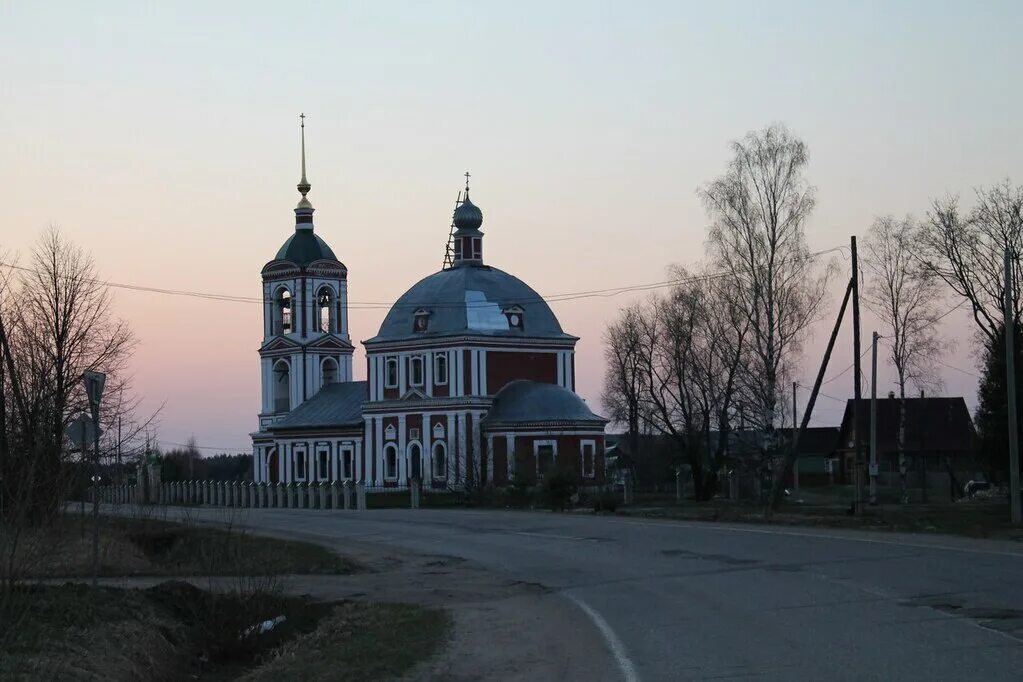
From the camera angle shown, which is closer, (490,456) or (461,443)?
(490,456)

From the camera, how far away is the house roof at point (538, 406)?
244ft

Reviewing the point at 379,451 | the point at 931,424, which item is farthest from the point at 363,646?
the point at 931,424

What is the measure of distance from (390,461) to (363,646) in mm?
66887

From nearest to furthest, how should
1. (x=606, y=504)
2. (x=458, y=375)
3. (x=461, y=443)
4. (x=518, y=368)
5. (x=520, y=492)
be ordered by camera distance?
(x=606, y=504) → (x=520, y=492) → (x=461, y=443) → (x=458, y=375) → (x=518, y=368)

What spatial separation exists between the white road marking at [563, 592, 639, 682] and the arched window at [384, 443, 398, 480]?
6279 centimetres

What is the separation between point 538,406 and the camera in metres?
74.9

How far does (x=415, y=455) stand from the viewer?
260 ft

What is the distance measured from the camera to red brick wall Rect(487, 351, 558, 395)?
78125 mm

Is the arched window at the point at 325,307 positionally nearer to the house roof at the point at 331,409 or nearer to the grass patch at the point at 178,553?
the house roof at the point at 331,409

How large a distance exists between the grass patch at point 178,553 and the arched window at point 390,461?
44532 millimetres

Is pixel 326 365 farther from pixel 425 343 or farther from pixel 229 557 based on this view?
pixel 229 557

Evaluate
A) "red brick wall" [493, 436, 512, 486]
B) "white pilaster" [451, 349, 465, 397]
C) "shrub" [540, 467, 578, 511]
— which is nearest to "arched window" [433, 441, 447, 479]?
"white pilaster" [451, 349, 465, 397]

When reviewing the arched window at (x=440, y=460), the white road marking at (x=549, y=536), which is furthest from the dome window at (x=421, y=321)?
the white road marking at (x=549, y=536)

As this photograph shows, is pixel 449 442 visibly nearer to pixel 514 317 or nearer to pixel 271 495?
pixel 514 317
